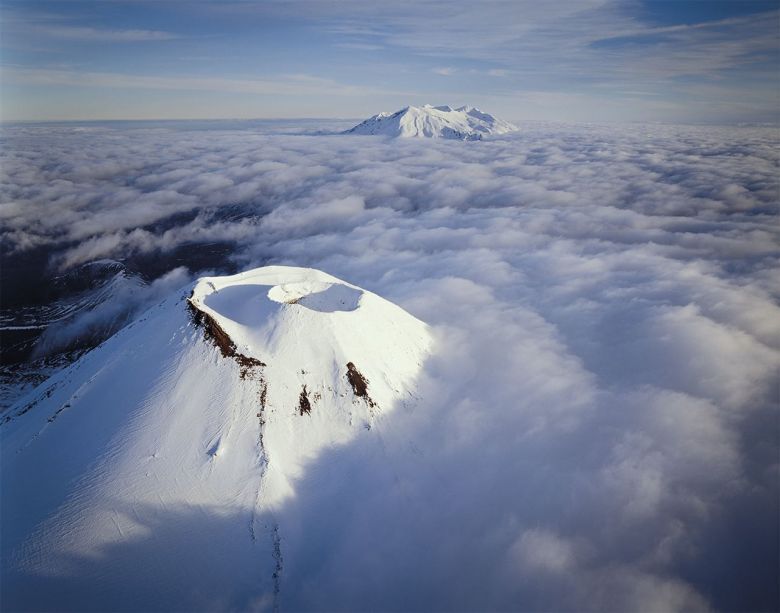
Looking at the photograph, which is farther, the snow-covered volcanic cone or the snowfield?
the snowfield

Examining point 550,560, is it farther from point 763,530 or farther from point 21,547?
point 21,547

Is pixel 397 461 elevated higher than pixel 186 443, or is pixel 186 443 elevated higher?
pixel 186 443

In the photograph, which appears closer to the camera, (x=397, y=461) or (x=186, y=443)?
(x=186, y=443)

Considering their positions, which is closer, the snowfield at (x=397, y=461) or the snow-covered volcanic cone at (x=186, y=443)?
the snow-covered volcanic cone at (x=186, y=443)

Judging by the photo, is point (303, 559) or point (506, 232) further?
point (506, 232)

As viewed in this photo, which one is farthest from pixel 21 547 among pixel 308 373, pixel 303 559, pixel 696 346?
pixel 696 346

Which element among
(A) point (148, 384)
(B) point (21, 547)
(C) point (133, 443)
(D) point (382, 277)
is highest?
(A) point (148, 384)

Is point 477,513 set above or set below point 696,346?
below

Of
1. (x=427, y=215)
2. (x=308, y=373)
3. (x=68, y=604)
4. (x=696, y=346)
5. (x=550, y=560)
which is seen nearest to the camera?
(x=68, y=604)
